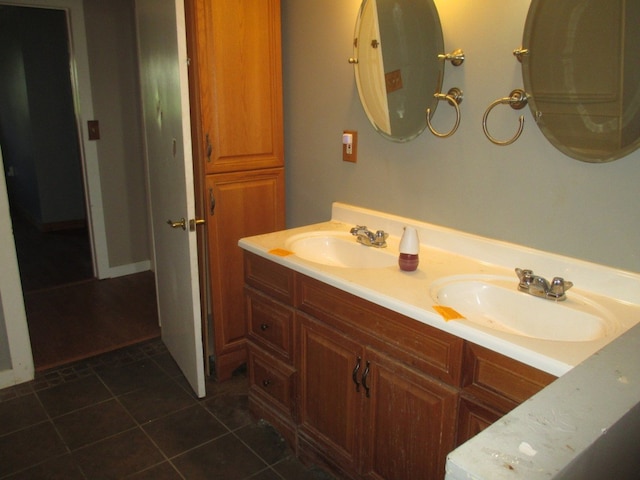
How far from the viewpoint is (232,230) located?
7.93ft

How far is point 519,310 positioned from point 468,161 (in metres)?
0.54

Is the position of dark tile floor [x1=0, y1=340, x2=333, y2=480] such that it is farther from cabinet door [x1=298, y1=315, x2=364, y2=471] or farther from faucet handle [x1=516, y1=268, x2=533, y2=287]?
faucet handle [x1=516, y1=268, x2=533, y2=287]

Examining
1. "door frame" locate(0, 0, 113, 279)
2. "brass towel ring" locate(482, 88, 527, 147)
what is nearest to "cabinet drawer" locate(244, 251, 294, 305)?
"brass towel ring" locate(482, 88, 527, 147)

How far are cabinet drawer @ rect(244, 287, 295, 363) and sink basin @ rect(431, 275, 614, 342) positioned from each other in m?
0.60

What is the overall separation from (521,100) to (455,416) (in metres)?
0.93

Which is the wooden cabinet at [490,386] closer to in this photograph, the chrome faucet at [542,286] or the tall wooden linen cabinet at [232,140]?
the chrome faucet at [542,286]

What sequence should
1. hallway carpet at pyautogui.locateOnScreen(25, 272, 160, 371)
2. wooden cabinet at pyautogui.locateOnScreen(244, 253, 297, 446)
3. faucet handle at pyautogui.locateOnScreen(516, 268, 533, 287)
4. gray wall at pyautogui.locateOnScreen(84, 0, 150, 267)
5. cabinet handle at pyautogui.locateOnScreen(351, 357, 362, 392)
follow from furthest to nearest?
1. gray wall at pyautogui.locateOnScreen(84, 0, 150, 267)
2. hallway carpet at pyautogui.locateOnScreen(25, 272, 160, 371)
3. wooden cabinet at pyautogui.locateOnScreen(244, 253, 297, 446)
4. cabinet handle at pyautogui.locateOnScreen(351, 357, 362, 392)
5. faucet handle at pyautogui.locateOnScreen(516, 268, 533, 287)

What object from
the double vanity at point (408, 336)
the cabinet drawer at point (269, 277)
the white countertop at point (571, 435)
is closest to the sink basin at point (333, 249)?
the double vanity at point (408, 336)

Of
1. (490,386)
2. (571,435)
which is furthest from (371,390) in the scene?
(571,435)

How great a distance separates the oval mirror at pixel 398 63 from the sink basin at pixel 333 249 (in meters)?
0.44

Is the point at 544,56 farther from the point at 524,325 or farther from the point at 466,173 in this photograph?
the point at 524,325

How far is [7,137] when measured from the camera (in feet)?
18.4

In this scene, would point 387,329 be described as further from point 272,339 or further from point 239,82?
point 239,82

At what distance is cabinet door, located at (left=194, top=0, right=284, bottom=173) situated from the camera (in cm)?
216
